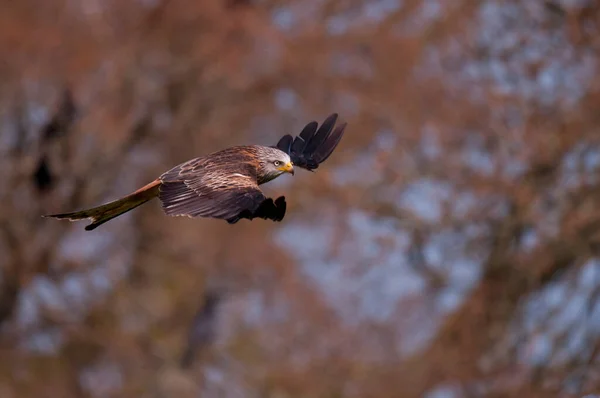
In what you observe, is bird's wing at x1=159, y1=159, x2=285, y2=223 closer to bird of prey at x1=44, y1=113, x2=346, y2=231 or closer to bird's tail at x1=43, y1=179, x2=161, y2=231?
bird of prey at x1=44, y1=113, x2=346, y2=231

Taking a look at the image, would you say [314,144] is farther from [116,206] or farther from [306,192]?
[306,192]

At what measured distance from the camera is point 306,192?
603 inches

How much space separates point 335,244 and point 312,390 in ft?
6.48

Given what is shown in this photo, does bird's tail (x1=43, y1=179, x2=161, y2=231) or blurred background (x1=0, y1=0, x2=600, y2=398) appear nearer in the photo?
bird's tail (x1=43, y1=179, x2=161, y2=231)

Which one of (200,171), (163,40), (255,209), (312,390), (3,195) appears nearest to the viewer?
(255,209)

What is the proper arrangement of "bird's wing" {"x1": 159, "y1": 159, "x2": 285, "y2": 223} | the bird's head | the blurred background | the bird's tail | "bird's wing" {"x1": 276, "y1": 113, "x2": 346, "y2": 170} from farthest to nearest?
1. the blurred background
2. "bird's wing" {"x1": 276, "y1": 113, "x2": 346, "y2": 170}
3. the bird's head
4. the bird's tail
5. "bird's wing" {"x1": 159, "y1": 159, "x2": 285, "y2": 223}

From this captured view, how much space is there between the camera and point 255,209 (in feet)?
20.9

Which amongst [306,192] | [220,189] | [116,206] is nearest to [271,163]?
[220,189]

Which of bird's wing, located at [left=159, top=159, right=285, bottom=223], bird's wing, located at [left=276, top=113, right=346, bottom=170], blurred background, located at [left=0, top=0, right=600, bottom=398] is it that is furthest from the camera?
blurred background, located at [left=0, top=0, right=600, bottom=398]

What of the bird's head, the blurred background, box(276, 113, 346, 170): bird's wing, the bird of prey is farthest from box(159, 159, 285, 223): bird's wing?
the blurred background

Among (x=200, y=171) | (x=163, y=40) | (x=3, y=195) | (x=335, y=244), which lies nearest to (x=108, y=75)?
(x=163, y=40)

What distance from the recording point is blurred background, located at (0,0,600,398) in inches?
572

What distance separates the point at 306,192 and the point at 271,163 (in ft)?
26.1

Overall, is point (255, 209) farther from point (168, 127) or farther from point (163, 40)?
point (163, 40)
